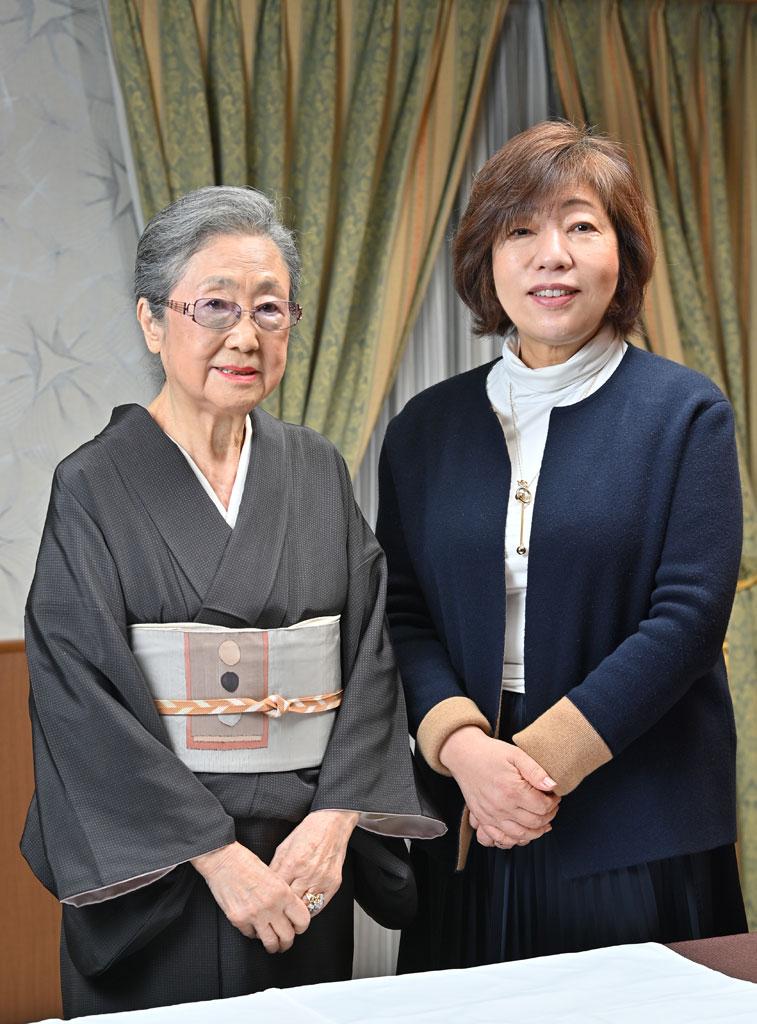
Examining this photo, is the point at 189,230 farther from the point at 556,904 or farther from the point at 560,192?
the point at 556,904

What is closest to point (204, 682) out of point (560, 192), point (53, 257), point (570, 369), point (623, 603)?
point (623, 603)

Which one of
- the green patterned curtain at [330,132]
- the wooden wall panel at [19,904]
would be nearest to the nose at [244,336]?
the green patterned curtain at [330,132]

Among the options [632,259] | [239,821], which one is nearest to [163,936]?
[239,821]

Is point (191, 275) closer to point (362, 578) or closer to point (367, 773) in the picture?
point (362, 578)

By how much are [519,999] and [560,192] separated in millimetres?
1104

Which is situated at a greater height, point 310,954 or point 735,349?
point 735,349

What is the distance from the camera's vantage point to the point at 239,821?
1576mm

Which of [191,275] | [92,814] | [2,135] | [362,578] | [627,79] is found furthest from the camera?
[627,79]

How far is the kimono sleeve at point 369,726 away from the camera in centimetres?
162

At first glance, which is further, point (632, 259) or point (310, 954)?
point (632, 259)

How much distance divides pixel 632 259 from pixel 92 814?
111 centimetres

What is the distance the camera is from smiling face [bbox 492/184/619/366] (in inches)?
67.9

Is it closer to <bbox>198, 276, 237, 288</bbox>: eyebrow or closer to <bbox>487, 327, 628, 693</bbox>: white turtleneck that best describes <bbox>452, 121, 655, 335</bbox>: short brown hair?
<bbox>487, 327, 628, 693</bbox>: white turtleneck

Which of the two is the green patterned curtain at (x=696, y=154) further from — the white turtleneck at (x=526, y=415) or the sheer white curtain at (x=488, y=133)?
the white turtleneck at (x=526, y=415)
